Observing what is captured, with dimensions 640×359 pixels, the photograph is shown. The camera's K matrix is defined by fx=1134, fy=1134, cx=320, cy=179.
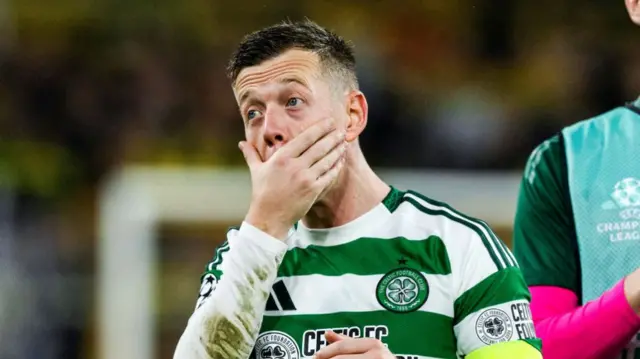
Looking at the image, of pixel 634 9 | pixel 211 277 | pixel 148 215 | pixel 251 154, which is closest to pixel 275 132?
pixel 251 154

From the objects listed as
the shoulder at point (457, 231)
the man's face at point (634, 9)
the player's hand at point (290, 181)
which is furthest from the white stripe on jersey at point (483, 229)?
the man's face at point (634, 9)

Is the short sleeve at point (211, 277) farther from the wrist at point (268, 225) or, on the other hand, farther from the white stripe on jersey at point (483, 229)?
the white stripe on jersey at point (483, 229)

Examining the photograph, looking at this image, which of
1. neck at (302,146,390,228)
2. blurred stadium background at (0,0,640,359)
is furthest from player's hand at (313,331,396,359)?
blurred stadium background at (0,0,640,359)

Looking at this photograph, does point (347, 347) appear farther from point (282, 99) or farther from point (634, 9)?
point (634, 9)

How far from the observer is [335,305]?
2.16 meters

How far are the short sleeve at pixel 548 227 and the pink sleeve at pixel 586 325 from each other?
0.05m

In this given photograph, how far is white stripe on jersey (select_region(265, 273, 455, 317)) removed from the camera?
212cm

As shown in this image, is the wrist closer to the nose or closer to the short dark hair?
the nose

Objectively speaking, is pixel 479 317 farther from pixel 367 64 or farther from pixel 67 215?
pixel 367 64

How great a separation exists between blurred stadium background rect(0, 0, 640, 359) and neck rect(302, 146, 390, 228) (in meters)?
2.00

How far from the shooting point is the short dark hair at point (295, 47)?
2.26 metres

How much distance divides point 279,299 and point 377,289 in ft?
0.63

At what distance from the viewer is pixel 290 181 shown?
6.91ft

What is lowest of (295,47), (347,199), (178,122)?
(347,199)
